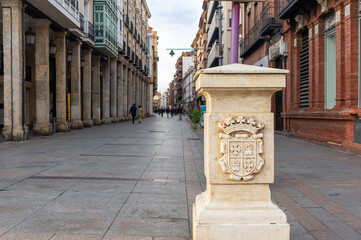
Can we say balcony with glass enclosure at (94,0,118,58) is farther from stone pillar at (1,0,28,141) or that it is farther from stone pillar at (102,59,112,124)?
stone pillar at (1,0,28,141)

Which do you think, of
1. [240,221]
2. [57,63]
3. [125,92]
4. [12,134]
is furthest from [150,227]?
[125,92]

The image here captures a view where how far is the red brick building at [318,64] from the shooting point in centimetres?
1082

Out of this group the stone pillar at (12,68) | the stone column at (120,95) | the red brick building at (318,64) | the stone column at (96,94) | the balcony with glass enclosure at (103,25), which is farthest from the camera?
the stone column at (120,95)

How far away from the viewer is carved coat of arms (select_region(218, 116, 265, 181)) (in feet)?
9.34

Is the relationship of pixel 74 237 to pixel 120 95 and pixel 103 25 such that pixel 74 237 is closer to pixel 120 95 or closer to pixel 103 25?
pixel 103 25

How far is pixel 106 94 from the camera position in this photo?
103 feet

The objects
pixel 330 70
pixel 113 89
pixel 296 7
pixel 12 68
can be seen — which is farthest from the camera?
pixel 113 89

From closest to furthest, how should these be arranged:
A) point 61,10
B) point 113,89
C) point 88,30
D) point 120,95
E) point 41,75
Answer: point 61,10 → point 41,75 → point 88,30 → point 113,89 → point 120,95

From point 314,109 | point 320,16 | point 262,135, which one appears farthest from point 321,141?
point 262,135

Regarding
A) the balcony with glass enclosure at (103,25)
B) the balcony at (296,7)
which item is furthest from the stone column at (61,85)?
the balcony at (296,7)

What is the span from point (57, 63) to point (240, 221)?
60.4 ft

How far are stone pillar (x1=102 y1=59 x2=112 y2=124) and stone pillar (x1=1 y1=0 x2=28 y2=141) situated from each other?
16.6m

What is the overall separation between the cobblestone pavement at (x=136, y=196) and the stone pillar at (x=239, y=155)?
2.12ft

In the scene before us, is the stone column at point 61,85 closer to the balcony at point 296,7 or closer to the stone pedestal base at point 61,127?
the stone pedestal base at point 61,127
